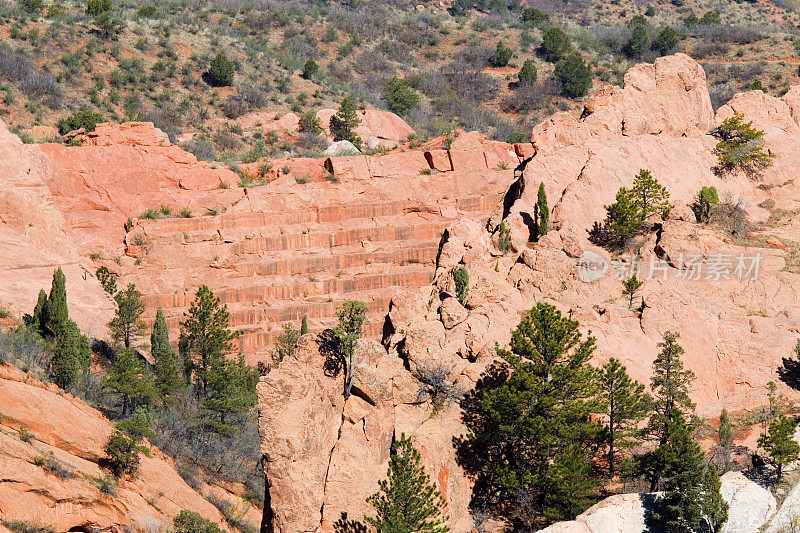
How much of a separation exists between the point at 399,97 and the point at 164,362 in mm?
43618

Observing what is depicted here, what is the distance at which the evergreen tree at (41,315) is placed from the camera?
45.1m

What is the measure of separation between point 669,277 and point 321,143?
115 ft

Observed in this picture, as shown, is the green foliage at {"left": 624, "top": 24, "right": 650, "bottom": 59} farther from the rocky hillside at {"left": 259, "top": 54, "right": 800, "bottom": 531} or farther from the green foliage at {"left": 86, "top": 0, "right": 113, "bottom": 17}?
the green foliage at {"left": 86, "top": 0, "right": 113, "bottom": 17}

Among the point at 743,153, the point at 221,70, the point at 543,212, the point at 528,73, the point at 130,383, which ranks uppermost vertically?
the point at 528,73

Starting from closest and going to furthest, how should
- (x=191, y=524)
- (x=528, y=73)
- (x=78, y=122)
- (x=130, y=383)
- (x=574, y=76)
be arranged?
(x=191, y=524) < (x=130, y=383) < (x=78, y=122) < (x=574, y=76) < (x=528, y=73)

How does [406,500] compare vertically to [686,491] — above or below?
below

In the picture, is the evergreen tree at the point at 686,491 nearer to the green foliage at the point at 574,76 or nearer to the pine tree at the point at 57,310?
the pine tree at the point at 57,310

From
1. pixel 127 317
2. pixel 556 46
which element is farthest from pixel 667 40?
pixel 127 317

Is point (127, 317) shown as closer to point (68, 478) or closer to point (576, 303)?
point (68, 478)

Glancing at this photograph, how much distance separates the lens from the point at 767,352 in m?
36.8

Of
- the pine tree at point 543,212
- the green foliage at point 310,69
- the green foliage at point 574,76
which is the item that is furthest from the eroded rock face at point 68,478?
the green foliage at point 574,76

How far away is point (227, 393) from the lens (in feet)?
145

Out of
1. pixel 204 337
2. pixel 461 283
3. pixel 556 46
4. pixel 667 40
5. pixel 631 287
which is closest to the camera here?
pixel 631 287

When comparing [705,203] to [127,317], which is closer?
[705,203]
